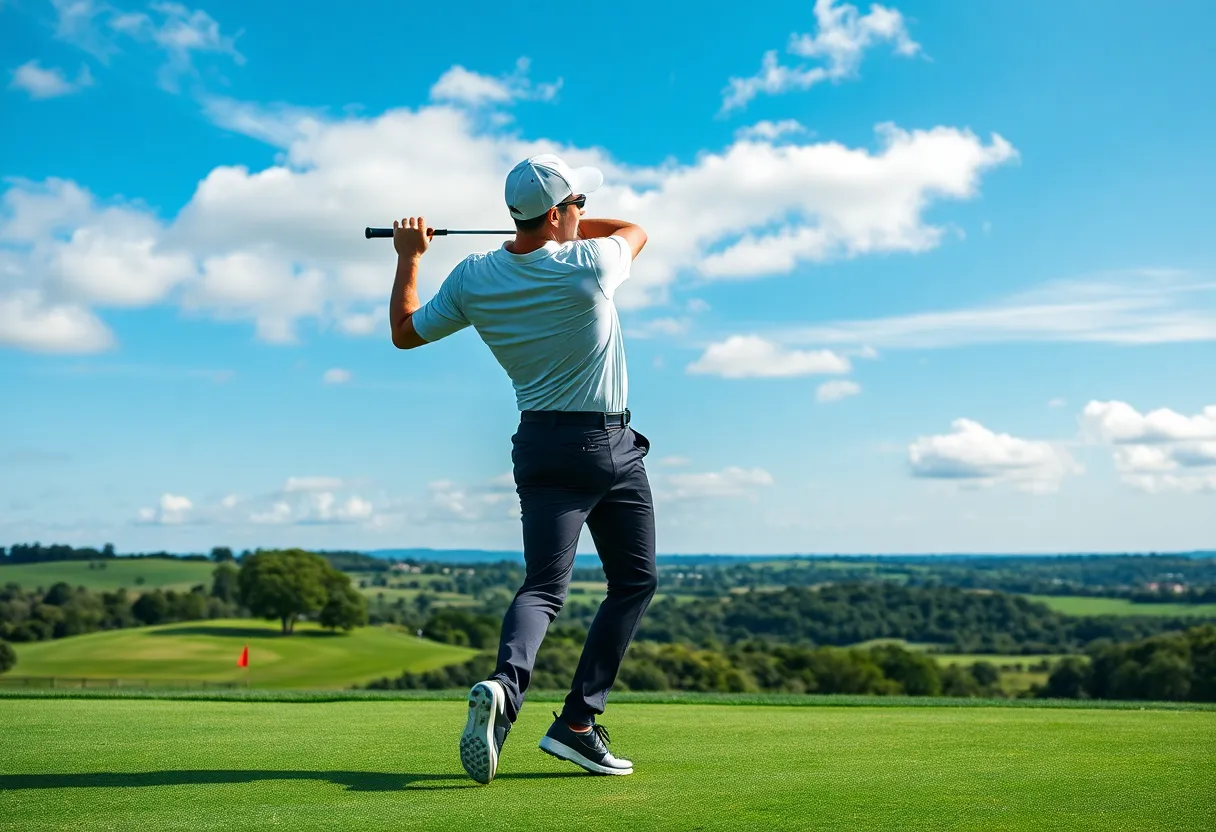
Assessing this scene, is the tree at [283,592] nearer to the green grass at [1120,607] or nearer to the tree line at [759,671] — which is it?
the tree line at [759,671]

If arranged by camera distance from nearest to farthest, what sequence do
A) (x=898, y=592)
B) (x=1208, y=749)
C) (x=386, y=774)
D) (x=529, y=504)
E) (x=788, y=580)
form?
(x=386, y=774) < (x=529, y=504) < (x=1208, y=749) < (x=898, y=592) < (x=788, y=580)

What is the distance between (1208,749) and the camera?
14.3 feet

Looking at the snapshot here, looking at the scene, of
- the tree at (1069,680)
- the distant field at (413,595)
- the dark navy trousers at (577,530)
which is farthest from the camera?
the distant field at (413,595)

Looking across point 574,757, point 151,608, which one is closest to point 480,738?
point 574,757

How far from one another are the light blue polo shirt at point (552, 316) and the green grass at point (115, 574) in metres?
89.5

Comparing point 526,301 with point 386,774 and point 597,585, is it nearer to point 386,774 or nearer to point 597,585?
point 386,774

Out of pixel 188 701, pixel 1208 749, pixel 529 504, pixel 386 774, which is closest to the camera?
pixel 386 774

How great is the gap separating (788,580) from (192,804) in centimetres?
15381

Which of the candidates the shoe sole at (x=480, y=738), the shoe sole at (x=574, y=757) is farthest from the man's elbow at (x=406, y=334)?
the shoe sole at (x=574, y=757)

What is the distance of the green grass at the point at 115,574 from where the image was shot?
289ft

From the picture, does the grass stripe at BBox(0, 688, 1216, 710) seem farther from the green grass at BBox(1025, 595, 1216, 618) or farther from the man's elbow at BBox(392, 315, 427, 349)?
the green grass at BBox(1025, 595, 1216, 618)

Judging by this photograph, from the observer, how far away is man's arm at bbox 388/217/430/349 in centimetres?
435

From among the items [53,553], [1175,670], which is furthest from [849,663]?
[53,553]

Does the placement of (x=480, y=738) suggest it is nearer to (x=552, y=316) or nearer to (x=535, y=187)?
(x=552, y=316)
